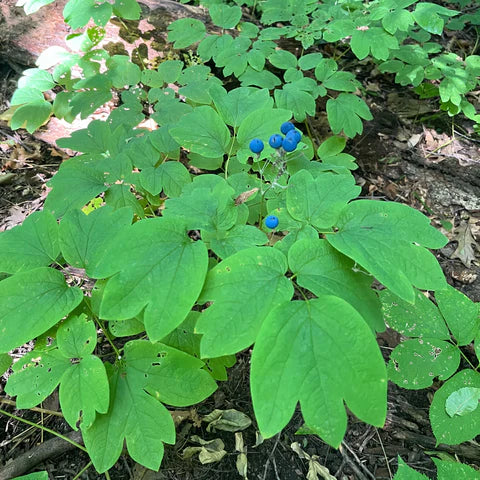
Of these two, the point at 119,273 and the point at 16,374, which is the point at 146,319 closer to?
the point at 119,273

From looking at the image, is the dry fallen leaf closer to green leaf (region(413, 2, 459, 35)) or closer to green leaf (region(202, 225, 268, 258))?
green leaf (region(413, 2, 459, 35))

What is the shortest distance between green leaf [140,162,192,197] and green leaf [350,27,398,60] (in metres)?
1.43

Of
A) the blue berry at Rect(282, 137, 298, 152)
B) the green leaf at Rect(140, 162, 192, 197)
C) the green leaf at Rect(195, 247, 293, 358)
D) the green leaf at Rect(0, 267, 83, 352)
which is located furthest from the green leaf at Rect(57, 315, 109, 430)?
the blue berry at Rect(282, 137, 298, 152)

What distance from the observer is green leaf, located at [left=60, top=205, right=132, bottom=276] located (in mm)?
1403

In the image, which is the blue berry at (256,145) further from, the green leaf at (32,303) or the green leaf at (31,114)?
the green leaf at (31,114)

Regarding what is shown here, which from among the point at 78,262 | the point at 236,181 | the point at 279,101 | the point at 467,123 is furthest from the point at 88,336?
the point at 467,123

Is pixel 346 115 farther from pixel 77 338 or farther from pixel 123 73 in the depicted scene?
pixel 77 338

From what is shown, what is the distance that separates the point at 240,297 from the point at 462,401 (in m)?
1.00

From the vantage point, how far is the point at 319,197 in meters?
1.39

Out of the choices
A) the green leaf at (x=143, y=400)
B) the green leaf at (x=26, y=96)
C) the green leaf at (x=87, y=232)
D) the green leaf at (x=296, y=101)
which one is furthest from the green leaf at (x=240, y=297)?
the green leaf at (x=26, y=96)

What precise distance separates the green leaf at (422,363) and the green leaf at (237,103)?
49.9 inches

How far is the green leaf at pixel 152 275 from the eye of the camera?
110cm

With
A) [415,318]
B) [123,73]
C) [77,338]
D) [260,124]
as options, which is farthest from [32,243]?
[415,318]

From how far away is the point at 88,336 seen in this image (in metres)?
1.31
